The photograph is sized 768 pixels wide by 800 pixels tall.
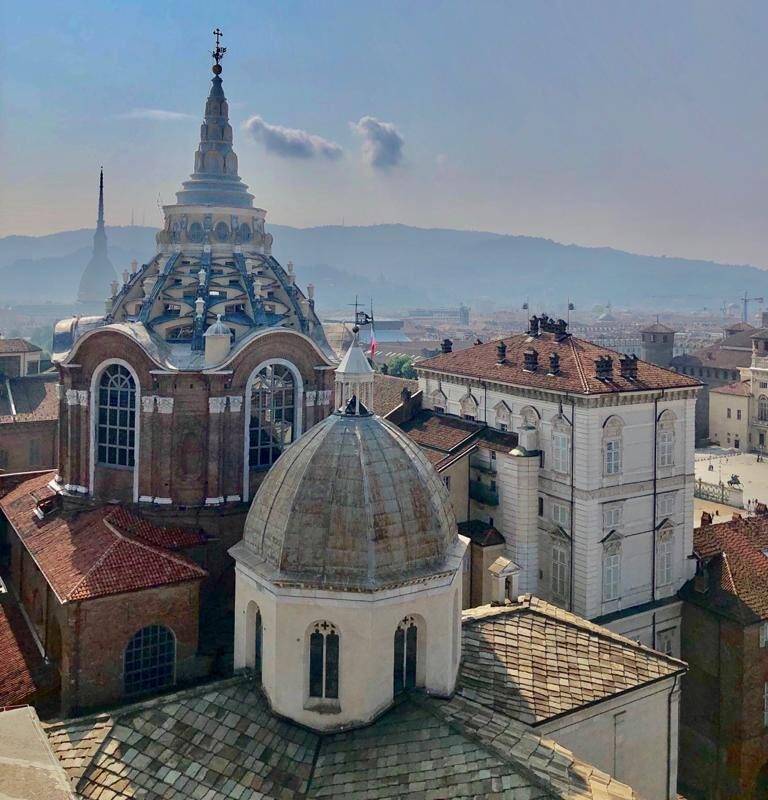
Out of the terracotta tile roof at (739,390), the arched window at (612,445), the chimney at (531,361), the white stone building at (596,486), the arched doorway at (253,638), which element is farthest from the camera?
the terracotta tile roof at (739,390)

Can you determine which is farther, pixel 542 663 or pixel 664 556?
pixel 664 556

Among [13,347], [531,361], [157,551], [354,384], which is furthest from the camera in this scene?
[13,347]

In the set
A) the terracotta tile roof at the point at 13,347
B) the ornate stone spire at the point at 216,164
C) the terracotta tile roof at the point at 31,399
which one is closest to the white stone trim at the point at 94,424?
the ornate stone spire at the point at 216,164

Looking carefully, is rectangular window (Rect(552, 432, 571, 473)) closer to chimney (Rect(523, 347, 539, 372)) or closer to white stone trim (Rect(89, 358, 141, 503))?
chimney (Rect(523, 347, 539, 372))

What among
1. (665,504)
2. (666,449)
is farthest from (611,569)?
(666,449)

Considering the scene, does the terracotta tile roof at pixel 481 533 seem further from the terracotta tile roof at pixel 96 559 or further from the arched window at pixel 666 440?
the terracotta tile roof at pixel 96 559

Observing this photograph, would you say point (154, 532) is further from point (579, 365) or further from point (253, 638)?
point (579, 365)

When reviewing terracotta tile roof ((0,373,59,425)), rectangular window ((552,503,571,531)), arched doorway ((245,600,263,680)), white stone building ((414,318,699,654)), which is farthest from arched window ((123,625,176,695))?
terracotta tile roof ((0,373,59,425))
